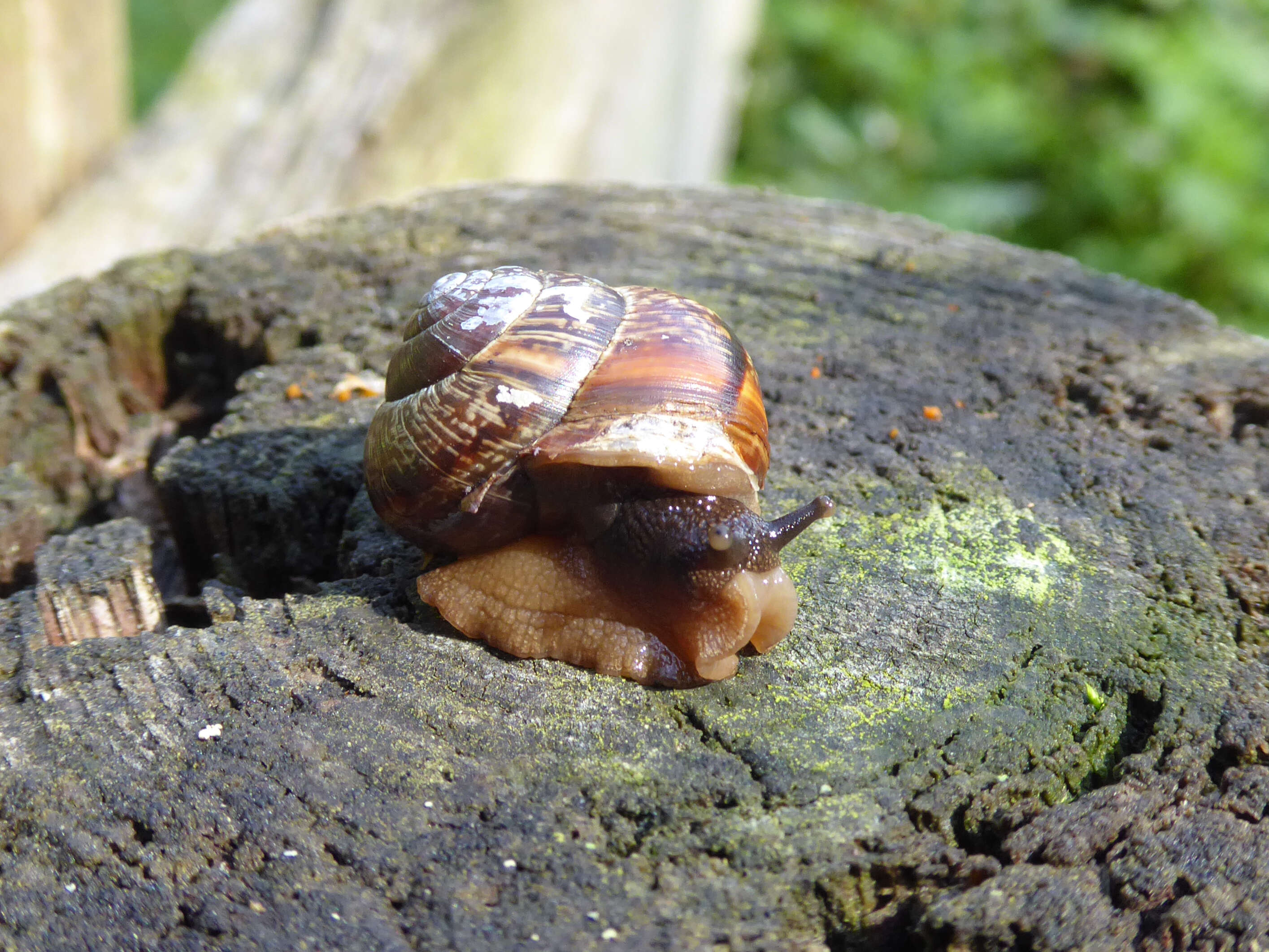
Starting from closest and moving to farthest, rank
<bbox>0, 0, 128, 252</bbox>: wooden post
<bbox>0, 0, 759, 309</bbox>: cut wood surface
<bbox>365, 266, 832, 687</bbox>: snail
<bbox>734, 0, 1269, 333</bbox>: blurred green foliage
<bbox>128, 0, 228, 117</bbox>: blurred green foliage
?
1. <bbox>365, 266, 832, 687</bbox>: snail
2. <bbox>0, 0, 128, 252</bbox>: wooden post
3. <bbox>0, 0, 759, 309</bbox>: cut wood surface
4. <bbox>734, 0, 1269, 333</bbox>: blurred green foliage
5. <bbox>128, 0, 228, 117</bbox>: blurred green foliage

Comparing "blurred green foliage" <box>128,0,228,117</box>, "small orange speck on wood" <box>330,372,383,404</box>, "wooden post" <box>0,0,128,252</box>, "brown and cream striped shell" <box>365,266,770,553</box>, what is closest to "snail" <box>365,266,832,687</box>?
"brown and cream striped shell" <box>365,266,770,553</box>

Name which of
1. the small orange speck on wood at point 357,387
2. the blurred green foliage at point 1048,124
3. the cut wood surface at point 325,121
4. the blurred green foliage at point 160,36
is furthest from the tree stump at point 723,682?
the blurred green foliage at point 160,36

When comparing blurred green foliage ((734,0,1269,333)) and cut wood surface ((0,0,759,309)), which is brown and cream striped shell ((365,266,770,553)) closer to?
cut wood surface ((0,0,759,309))

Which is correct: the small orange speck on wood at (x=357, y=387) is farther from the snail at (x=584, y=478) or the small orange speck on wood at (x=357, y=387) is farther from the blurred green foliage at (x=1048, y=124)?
the blurred green foliage at (x=1048, y=124)

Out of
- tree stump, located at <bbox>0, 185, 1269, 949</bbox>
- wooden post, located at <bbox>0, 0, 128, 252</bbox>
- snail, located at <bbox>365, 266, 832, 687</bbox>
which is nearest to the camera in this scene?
tree stump, located at <bbox>0, 185, 1269, 949</bbox>

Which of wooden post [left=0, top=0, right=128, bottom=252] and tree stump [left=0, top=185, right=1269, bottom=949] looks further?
wooden post [left=0, top=0, right=128, bottom=252]

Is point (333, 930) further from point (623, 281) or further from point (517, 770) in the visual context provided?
point (623, 281)

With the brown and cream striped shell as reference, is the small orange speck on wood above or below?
below

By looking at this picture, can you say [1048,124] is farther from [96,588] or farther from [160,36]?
[96,588]
